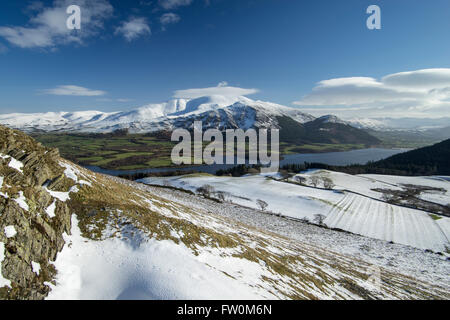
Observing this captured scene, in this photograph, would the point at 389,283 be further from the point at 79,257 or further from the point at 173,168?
the point at 173,168

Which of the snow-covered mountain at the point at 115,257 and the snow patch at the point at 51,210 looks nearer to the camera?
the snow-covered mountain at the point at 115,257

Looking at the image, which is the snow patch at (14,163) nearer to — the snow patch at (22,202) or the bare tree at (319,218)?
the snow patch at (22,202)

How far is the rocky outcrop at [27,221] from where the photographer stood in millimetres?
11484

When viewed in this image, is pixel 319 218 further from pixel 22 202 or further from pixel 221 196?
pixel 22 202

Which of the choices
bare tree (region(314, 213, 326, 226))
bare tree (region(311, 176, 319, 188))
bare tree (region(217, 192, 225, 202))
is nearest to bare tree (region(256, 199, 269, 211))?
bare tree (region(217, 192, 225, 202))

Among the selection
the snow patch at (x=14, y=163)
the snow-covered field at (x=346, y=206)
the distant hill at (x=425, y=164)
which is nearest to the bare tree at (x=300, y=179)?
the snow-covered field at (x=346, y=206)

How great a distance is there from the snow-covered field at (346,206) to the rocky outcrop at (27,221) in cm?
7086

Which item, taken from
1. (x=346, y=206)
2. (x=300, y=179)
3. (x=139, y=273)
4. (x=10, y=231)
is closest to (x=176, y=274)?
(x=139, y=273)

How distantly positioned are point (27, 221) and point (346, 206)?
94987mm

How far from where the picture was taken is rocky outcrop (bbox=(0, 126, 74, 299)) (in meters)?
11.5

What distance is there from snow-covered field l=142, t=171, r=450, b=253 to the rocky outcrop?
70862mm

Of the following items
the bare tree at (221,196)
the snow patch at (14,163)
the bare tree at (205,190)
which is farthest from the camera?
the bare tree at (205,190)
